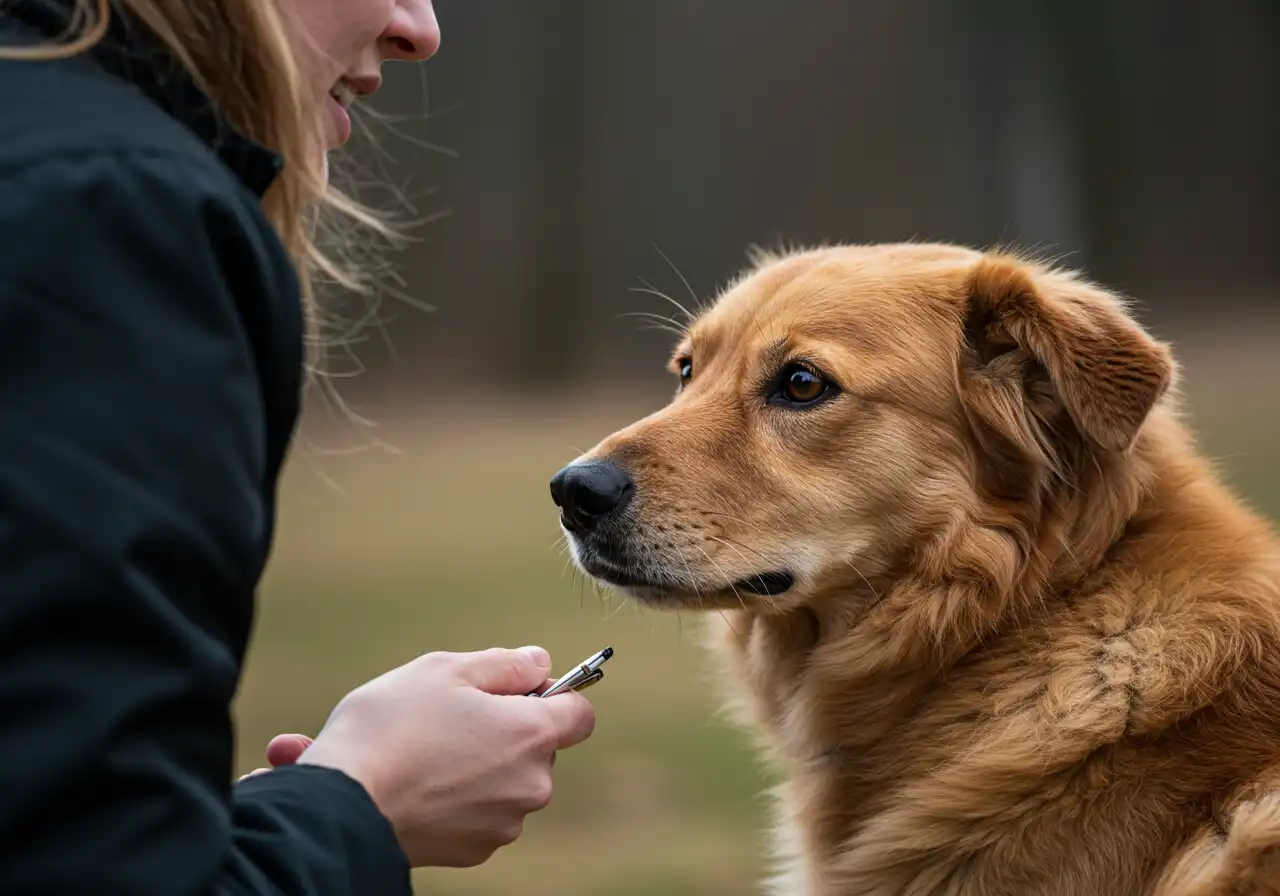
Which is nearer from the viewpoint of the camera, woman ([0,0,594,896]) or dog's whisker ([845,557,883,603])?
woman ([0,0,594,896])

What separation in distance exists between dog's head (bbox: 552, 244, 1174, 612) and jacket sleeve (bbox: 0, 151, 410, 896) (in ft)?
3.70

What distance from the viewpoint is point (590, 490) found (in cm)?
193

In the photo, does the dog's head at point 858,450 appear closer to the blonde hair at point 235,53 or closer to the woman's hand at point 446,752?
the woman's hand at point 446,752

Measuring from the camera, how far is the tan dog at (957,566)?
64.6 inches

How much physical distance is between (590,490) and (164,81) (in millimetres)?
1089

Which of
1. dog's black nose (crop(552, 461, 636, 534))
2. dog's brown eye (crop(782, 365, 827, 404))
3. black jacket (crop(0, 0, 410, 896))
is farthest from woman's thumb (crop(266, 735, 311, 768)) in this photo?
dog's brown eye (crop(782, 365, 827, 404))

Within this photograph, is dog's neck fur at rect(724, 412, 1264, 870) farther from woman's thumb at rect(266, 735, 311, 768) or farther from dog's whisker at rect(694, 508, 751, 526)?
woman's thumb at rect(266, 735, 311, 768)

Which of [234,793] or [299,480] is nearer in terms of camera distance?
[234,793]

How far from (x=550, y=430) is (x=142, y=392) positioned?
509 centimetres

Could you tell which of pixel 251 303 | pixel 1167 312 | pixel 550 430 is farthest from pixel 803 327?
pixel 1167 312

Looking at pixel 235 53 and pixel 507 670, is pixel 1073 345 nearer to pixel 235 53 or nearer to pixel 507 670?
pixel 507 670

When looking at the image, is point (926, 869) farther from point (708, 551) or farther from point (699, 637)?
point (699, 637)

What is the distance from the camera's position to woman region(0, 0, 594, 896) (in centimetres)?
71

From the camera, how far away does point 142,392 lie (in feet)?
2.52
